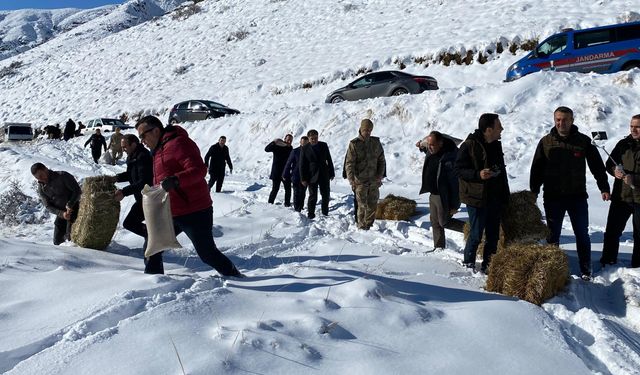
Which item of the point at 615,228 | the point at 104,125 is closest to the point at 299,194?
the point at 615,228

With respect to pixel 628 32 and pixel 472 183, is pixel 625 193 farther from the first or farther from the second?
pixel 628 32

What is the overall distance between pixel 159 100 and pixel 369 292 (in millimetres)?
31368

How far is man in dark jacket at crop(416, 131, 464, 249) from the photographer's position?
19.2 feet

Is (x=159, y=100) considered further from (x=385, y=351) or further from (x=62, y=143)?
(x=385, y=351)

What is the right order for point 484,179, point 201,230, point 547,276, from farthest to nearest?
point 484,179 < point 201,230 < point 547,276

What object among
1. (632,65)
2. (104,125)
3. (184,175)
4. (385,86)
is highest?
(632,65)

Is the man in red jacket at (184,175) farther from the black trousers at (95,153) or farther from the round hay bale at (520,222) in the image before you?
the black trousers at (95,153)

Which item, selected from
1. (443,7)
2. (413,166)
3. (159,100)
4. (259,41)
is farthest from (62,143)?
(443,7)

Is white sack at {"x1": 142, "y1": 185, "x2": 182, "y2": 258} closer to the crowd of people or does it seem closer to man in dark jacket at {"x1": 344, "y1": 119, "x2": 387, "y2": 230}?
the crowd of people

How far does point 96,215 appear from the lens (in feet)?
20.2

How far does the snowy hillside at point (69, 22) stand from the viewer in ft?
241

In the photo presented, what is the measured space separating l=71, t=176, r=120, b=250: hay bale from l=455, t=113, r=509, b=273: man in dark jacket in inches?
166

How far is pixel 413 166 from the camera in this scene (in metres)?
13.0

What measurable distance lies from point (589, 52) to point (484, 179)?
1197 centimetres
